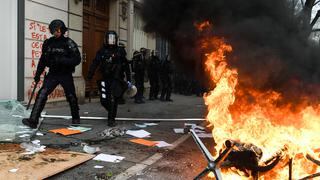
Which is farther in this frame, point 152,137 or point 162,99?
point 162,99

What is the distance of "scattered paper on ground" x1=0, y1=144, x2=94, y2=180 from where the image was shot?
4887mm

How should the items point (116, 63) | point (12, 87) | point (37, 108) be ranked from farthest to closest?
point (12, 87), point (116, 63), point (37, 108)

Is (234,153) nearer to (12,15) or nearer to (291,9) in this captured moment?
(291,9)

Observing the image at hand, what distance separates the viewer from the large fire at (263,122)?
464cm

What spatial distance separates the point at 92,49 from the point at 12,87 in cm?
440

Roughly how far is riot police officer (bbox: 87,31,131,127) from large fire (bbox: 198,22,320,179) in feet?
11.9

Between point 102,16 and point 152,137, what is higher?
point 102,16

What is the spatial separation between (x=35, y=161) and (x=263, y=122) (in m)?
2.72

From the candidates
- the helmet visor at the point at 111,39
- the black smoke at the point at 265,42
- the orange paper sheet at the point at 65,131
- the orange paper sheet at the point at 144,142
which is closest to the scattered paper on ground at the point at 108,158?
the orange paper sheet at the point at 144,142

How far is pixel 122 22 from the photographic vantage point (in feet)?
52.6

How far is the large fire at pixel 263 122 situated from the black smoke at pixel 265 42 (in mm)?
121

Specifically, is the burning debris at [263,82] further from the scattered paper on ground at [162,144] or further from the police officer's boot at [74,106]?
the police officer's boot at [74,106]

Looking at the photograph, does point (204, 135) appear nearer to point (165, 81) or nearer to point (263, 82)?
point (263, 82)

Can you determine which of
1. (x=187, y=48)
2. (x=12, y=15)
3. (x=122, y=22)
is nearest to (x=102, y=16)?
(x=122, y=22)
